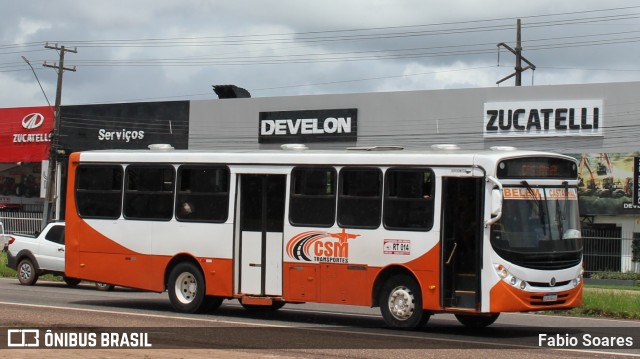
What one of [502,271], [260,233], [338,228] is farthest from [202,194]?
[502,271]

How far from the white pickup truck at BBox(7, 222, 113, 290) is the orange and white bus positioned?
24.4 feet

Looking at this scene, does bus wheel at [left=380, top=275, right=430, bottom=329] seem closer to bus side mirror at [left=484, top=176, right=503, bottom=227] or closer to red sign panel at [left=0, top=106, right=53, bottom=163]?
bus side mirror at [left=484, top=176, right=503, bottom=227]

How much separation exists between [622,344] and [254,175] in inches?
273

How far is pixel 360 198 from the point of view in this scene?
16.7 m

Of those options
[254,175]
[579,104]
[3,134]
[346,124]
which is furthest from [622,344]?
[3,134]

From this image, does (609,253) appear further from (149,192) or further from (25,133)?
(25,133)

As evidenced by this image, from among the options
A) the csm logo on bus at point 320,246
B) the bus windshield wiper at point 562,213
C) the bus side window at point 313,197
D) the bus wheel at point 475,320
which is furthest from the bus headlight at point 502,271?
the bus side window at point 313,197

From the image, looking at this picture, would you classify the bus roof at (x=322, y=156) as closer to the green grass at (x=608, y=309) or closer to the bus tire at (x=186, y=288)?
the bus tire at (x=186, y=288)

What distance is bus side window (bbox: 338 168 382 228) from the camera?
54.1ft

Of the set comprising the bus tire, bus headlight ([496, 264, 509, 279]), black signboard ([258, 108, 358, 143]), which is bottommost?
the bus tire

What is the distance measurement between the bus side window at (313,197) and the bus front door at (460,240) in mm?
2113

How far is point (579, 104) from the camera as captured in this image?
3891 cm

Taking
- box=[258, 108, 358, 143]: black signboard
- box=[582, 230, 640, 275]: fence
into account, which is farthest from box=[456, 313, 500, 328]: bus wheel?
box=[258, 108, 358, 143]: black signboard

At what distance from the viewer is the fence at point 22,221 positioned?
52375 mm
